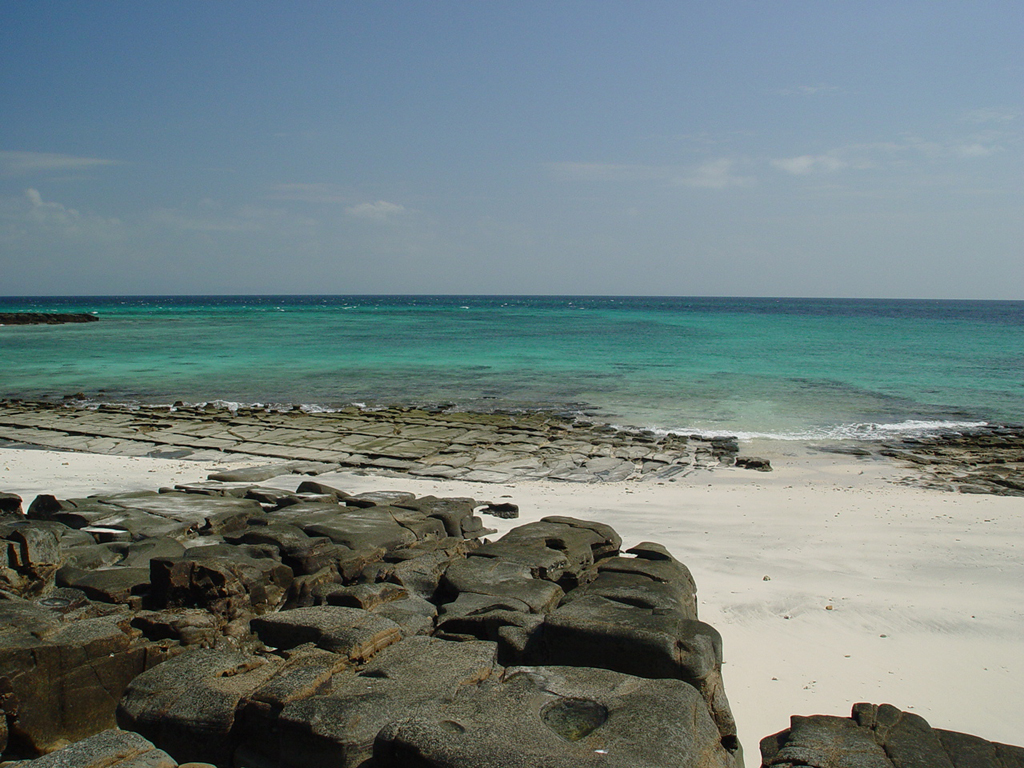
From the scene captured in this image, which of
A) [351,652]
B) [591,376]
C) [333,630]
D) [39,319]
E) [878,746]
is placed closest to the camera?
[878,746]

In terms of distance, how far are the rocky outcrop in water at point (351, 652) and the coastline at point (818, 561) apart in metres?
0.99

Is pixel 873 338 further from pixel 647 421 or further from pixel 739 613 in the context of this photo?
pixel 739 613

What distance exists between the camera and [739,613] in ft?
22.2

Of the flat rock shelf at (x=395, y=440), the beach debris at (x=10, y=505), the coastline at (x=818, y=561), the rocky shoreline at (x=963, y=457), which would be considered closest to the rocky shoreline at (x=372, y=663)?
the coastline at (x=818, y=561)

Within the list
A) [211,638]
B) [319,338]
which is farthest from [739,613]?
[319,338]

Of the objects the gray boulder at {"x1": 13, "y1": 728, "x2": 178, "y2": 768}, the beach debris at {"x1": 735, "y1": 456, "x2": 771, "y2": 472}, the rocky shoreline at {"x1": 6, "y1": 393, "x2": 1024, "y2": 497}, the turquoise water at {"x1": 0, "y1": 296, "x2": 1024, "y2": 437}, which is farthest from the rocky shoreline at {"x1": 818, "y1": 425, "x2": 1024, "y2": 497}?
the gray boulder at {"x1": 13, "y1": 728, "x2": 178, "y2": 768}

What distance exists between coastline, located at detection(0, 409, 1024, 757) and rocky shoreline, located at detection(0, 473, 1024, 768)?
1.02 meters

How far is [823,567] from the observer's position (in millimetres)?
8070

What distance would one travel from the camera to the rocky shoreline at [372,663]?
11.2 ft

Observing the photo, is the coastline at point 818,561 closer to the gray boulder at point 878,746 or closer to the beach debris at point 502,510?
the beach debris at point 502,510

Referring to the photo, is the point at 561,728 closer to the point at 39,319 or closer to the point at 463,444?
the point at 463,444

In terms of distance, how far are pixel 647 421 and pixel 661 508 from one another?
8471 mm

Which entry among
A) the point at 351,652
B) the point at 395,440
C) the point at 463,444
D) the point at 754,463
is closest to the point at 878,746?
the point at 351,652

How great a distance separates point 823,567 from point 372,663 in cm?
592
